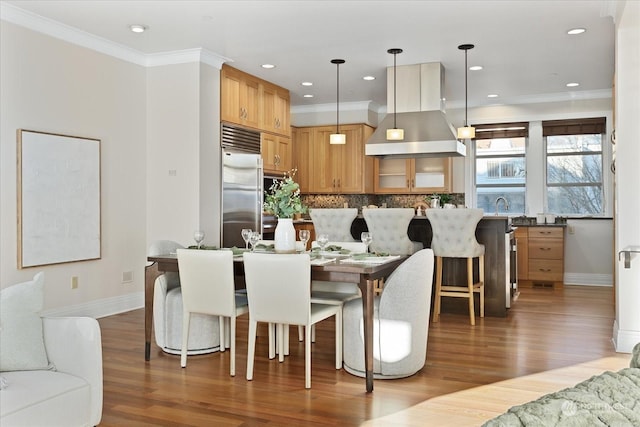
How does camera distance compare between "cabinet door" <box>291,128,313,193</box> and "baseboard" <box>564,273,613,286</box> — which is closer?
"baseboard" <box>564,273,613,286</box>

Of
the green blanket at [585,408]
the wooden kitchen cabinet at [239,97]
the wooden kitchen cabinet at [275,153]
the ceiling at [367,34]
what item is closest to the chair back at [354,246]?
the ceiling at [367,34]

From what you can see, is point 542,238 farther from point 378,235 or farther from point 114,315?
point 114,315

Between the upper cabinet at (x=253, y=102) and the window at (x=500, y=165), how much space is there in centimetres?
314

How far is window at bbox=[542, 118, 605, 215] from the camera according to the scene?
818 centimetres

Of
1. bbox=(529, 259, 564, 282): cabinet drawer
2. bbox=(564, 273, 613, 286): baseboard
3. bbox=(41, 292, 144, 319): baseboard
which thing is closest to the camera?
bbox=(41, 292, 144, 319): baseboard

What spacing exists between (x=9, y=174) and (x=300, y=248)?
2544mm

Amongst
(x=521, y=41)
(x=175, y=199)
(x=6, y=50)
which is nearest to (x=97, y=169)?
(x=175, y=199)

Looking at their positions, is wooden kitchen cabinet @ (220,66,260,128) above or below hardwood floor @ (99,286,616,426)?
above

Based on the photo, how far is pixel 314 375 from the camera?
3.67m

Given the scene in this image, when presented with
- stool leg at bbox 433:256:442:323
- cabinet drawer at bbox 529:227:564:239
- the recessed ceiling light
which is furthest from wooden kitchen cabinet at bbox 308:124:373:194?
the recessed ceiling light

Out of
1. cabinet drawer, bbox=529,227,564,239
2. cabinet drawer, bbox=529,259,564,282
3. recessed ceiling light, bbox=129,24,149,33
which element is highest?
recessed ceiling light, bbox=129,24,149,33

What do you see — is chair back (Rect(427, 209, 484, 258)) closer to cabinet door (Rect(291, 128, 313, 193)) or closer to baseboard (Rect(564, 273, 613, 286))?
baseboard (Rect(564, 273, 613, 286))

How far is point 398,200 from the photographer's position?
30.2ft

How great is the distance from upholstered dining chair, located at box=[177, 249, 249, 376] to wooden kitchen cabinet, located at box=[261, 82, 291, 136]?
3.76 m
